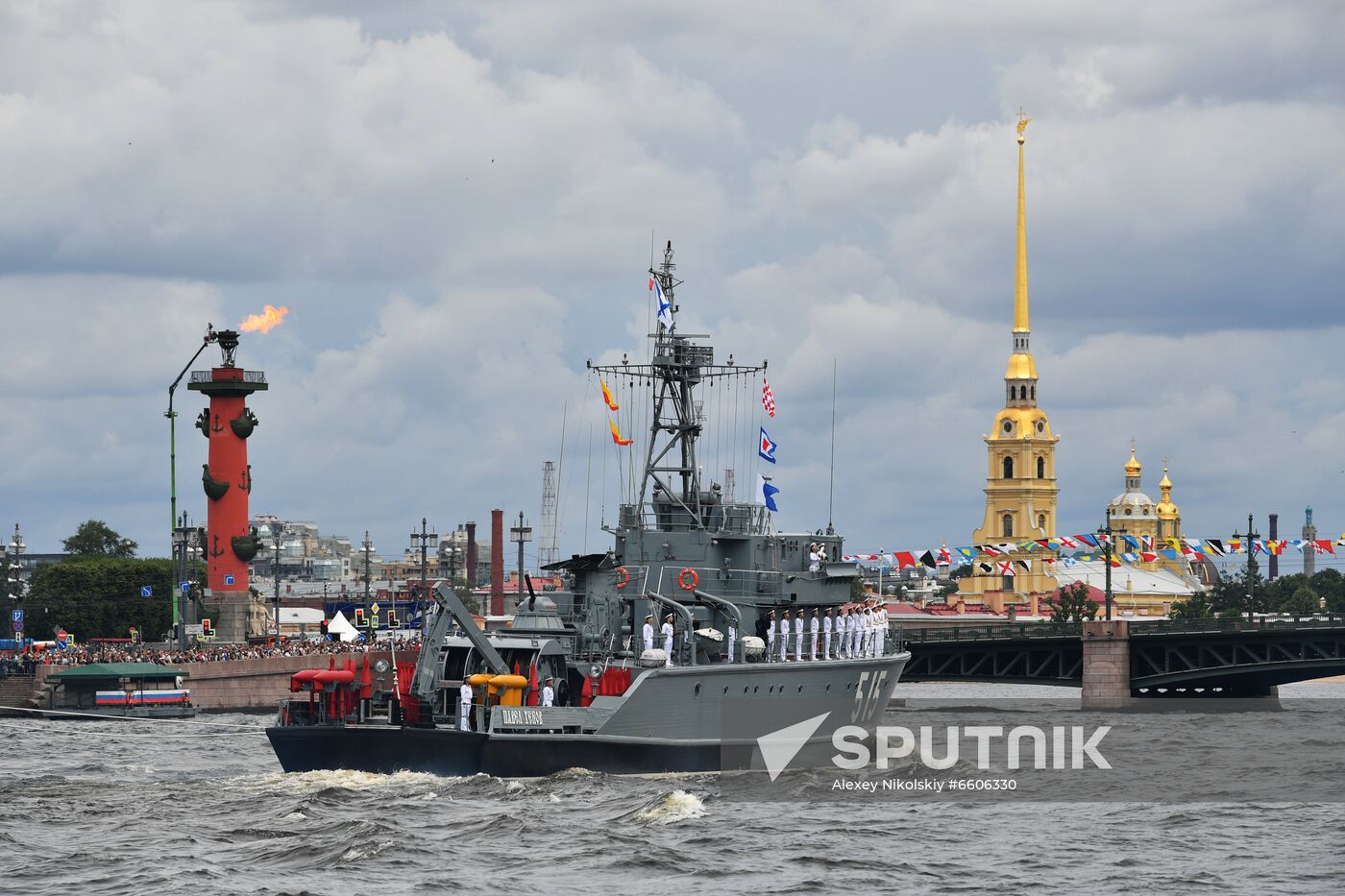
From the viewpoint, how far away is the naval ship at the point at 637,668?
49125mm

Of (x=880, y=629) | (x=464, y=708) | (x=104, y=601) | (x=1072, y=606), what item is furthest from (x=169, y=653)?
(x=1072, y=606)

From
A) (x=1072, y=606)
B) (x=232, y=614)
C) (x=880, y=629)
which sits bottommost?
(x=880, y=629)

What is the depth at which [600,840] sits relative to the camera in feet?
138

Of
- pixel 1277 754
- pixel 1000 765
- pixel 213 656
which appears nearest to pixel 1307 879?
pixel 1000 765

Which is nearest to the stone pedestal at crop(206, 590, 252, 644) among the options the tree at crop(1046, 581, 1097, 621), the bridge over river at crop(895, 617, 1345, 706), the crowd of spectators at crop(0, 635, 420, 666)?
the crowd of spectators at crop(0, 635, 420, 666)

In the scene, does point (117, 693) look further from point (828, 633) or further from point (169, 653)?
point (828, 633)

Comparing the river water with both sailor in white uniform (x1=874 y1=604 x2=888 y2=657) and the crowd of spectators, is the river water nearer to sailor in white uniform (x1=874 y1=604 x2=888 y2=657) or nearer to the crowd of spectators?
sailor in white uniform (x1=874 y1=604 x2=888 y2=657)

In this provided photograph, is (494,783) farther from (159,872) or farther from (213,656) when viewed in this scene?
(213,656)

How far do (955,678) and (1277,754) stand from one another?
31.8 metres

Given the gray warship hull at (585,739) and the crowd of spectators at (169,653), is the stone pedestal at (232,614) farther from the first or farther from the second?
the gray warship hull at (585,739)

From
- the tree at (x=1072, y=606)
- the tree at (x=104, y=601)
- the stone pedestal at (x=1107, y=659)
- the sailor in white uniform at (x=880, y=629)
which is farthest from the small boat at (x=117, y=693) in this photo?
the tree at (x=1072, y=606)

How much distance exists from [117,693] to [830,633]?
4181 centimetres

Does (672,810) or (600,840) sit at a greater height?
(672,810)

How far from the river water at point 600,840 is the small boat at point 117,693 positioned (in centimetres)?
3460
